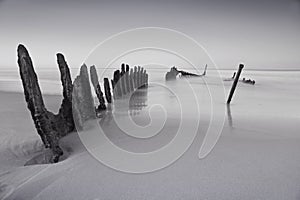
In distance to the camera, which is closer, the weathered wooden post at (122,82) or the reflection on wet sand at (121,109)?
the reflection on wet sand at (121,109)

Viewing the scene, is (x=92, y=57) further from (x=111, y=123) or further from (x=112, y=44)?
(x=111, y=123)

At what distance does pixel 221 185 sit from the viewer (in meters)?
2.15

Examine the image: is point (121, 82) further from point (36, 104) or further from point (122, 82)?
point (36, 104)

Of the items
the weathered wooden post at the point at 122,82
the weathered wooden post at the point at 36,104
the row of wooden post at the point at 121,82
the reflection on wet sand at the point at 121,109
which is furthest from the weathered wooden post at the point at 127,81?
the weathered wooden post at the point at 36,104

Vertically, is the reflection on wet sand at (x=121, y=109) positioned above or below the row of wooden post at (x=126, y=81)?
below

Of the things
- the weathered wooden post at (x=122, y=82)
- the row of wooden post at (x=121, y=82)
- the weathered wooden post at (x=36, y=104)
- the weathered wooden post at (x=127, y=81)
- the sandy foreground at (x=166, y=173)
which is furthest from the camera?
the weathered wooden post at (x=127, y=81)

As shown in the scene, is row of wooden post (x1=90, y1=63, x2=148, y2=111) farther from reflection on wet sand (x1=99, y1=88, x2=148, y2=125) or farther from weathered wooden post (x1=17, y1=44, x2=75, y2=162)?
weathered wooden post (x1=17, y1=44, x2=75, y2=162)

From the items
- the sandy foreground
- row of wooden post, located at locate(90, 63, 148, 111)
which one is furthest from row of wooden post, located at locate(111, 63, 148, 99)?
the sandy foreground

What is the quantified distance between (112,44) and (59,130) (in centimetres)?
142

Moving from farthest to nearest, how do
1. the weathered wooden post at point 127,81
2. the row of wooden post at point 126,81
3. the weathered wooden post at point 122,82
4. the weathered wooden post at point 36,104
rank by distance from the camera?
the weathered wooden post at point 127,81
the weathered wooden post at point 122,82
the row of wooden post at point 126,81
the weathered wooden post at point 36,104

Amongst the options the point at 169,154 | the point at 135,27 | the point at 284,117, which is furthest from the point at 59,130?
the point at 284,117

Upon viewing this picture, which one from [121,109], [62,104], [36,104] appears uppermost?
[36,104]

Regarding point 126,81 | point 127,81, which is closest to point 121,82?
point 126,81

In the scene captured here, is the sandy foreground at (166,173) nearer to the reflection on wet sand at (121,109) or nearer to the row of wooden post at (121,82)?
the reflection on wet sand at (121,109)
